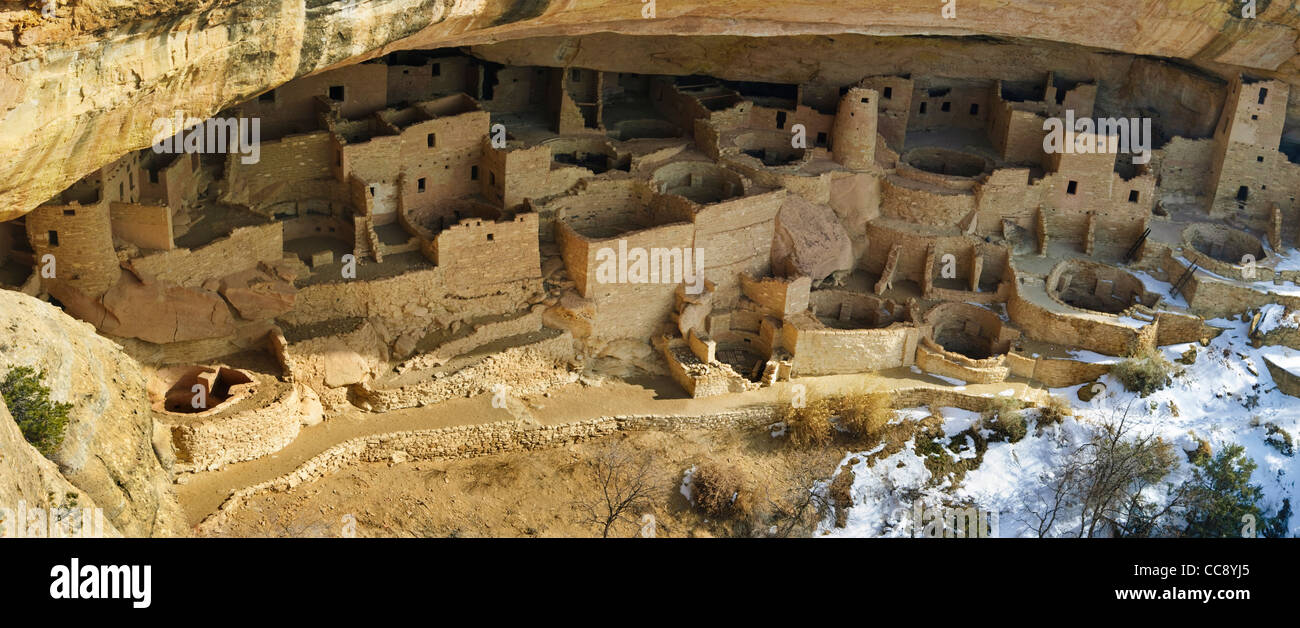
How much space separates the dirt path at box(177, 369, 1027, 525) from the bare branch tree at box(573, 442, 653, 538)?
0.99m

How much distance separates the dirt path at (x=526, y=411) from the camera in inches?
859

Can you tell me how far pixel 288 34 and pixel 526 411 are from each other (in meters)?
9.70

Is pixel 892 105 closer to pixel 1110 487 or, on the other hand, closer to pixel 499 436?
pixel 1110 487

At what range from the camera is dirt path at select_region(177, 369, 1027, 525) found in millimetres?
21828

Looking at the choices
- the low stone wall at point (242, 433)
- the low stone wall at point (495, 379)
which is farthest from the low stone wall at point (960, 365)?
the low stone wall at point (242, 433)

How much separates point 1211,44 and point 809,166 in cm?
811

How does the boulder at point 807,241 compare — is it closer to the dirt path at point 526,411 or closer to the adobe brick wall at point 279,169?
the dirt path at point 526,411

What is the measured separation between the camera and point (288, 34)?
17.1 meters

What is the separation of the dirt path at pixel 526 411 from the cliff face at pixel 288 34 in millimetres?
6466

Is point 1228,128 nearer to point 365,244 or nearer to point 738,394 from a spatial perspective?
point 738,394

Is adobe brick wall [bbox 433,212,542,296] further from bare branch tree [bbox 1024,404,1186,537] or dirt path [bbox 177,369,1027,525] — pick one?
bare branch tree [bbox 1024,404,1186,537]

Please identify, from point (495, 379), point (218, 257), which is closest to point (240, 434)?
point (218, 257)

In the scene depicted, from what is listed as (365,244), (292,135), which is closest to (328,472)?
(365,244)

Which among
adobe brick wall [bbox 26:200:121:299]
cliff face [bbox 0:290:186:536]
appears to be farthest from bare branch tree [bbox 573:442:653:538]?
cliff face [bbox 0:290:186:536]
